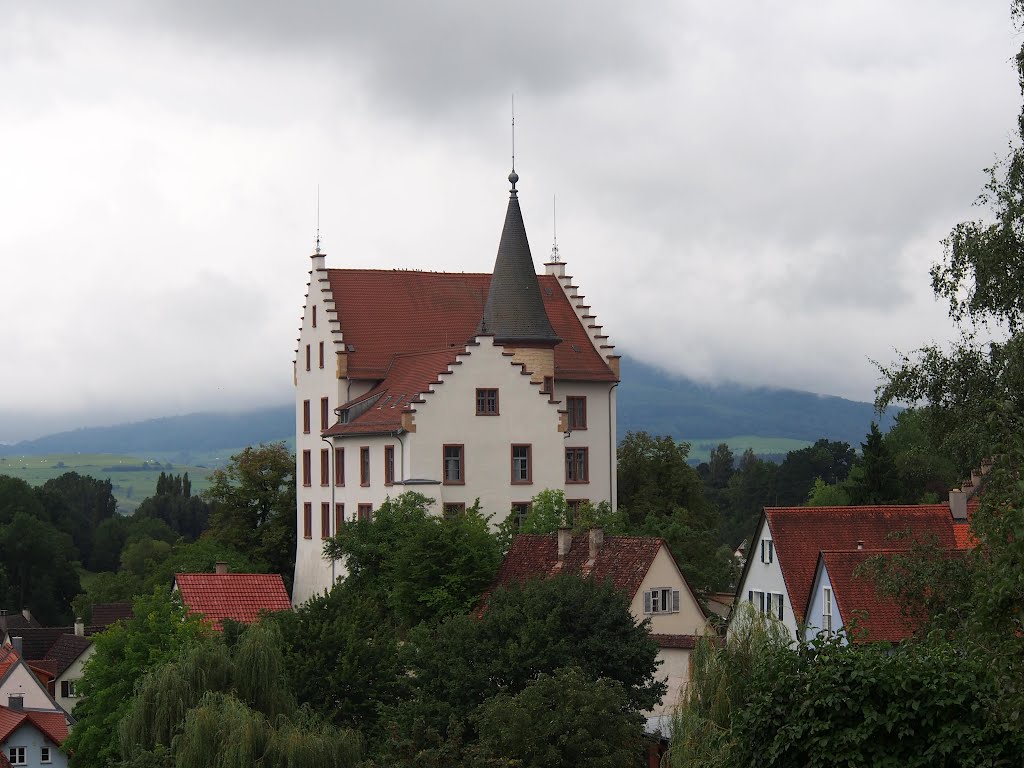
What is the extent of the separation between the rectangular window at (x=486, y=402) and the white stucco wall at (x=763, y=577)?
434 inches

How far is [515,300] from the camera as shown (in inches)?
2655

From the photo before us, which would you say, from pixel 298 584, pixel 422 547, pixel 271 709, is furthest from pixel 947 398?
pixel 298 584

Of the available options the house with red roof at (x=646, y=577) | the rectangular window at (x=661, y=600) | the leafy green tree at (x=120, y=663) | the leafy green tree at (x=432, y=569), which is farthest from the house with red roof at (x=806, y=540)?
the leafy green tree at (x=120, y=663)

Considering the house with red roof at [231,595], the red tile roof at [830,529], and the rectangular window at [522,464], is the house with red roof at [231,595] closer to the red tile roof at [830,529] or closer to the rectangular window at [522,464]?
the rectangular window at [522,464]

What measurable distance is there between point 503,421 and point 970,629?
4490 cm

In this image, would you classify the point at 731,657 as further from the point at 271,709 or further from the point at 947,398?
the point at 271,709

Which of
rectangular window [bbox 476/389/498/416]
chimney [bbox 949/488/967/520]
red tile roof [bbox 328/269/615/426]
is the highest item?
red tile roof [bbox 328/269/615/426]

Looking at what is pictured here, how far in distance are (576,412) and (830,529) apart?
552 inches

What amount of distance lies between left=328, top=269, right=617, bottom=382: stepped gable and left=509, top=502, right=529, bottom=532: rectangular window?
6765 millimetres

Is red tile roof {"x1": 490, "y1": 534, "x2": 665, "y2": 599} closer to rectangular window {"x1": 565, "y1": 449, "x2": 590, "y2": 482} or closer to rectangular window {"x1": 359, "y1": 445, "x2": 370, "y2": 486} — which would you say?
rectangular window {"x1": 565, "y1": 449, "x2": 590, "y2": 482}

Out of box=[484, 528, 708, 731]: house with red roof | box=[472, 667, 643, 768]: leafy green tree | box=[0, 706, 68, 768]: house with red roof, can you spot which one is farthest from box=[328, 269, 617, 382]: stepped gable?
box=[472, 667, 643, 768]: leafy green tree

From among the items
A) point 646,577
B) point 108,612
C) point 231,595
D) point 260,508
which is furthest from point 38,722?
point 646,577

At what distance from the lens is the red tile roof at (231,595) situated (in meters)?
59.0

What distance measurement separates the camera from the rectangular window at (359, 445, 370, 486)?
66250 mm
